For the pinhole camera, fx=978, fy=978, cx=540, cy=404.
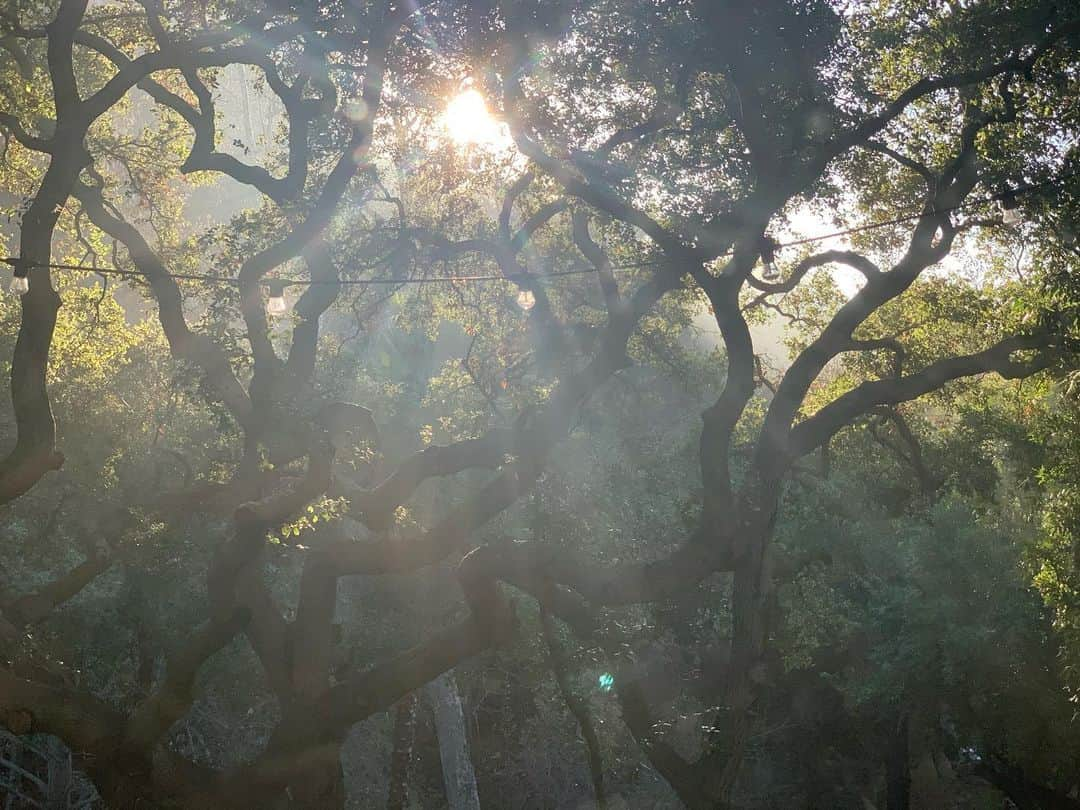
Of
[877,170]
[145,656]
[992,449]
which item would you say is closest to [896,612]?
[992,449]

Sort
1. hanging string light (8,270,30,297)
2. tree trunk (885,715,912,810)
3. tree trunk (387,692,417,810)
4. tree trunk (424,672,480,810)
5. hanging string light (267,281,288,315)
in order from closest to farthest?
hanging string light (8,270,30,297) < hanging string light (267,281,288,315) < tree trunk (885,715,912,810) < tree trunk (387,692,417,810) < tree trunk (424,672,480,810)

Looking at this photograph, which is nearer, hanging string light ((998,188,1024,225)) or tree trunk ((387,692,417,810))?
hanging string light ((998,188,1024,225))

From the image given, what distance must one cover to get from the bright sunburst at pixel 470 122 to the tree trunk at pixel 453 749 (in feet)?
45.9

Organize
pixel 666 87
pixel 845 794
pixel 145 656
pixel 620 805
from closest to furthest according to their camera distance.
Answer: pixel 666 87 < pixel 145 656 < pixel 845 794 < pixel 620 805

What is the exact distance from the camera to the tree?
11805 millimetres

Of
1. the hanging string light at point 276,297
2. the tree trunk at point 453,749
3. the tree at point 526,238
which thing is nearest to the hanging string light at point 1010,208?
the tree at point 526,238

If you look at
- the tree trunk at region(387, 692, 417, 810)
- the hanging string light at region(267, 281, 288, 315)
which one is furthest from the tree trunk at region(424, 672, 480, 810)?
the hanging string light at region(267, 281, 288, 315)

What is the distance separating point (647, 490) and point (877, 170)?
36.4 feet

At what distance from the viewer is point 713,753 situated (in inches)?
495

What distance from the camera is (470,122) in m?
15.1

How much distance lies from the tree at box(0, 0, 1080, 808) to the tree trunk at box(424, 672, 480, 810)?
11416 millimetres

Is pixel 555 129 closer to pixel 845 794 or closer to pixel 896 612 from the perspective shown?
pixel 896 612

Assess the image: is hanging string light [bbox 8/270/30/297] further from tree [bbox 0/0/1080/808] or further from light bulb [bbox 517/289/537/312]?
light bulb [bbox 517/289/537/312]

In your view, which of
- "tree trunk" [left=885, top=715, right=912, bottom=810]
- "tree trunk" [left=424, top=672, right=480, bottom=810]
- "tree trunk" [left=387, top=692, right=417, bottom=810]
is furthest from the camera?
"tree trunk" [left=424, top=672, right=480, bottom=810]
